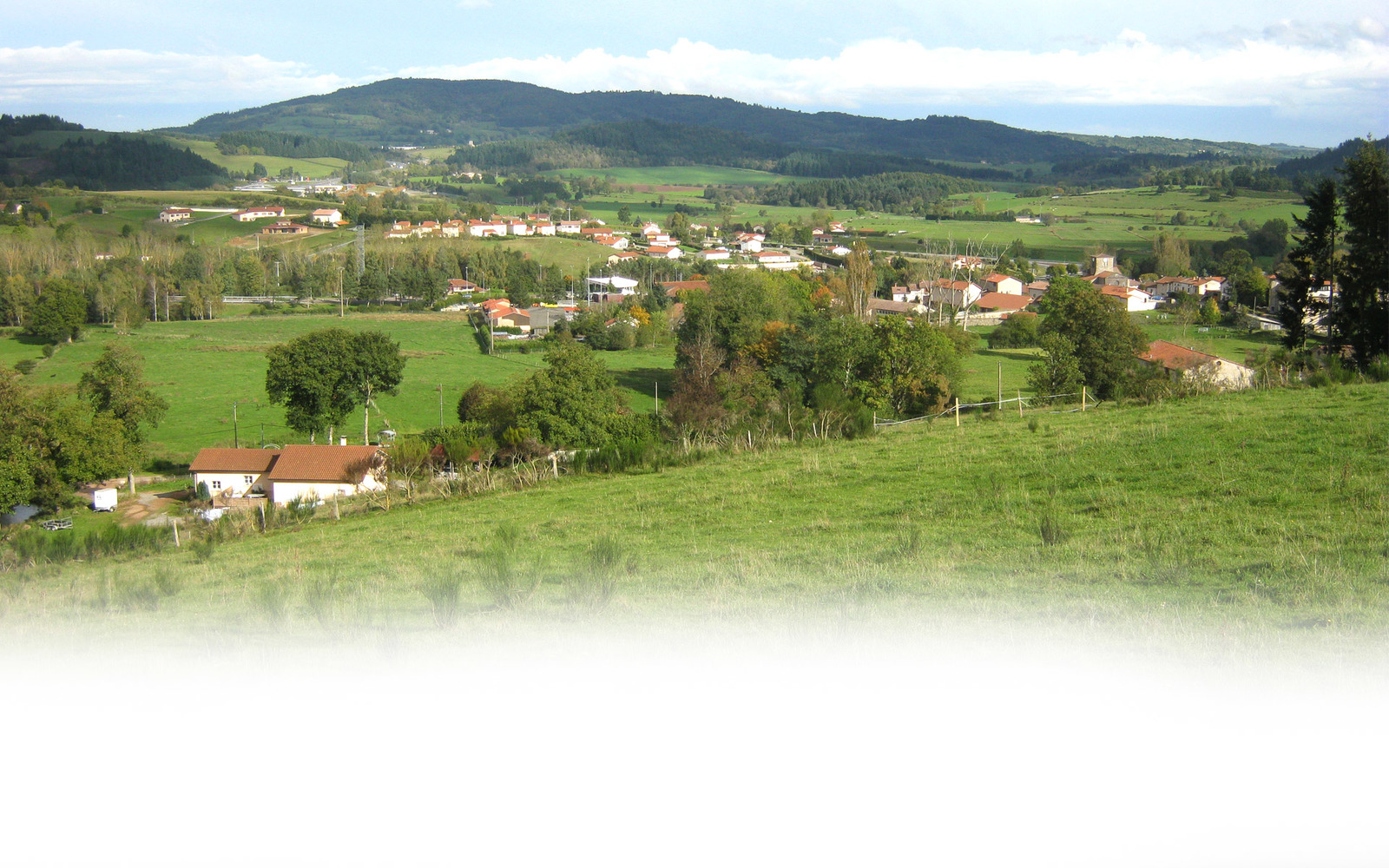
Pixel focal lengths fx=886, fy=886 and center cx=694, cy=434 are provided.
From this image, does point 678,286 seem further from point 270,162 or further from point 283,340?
point 270,162

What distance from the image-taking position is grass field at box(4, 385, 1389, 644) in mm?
5969

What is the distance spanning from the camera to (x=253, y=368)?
4956 cm

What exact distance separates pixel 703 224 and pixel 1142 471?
12601 centimetres

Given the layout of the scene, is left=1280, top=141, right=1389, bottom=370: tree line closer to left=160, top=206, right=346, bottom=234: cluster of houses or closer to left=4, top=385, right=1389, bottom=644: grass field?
left=4, top=385, right=1389, bottom=644: grass field

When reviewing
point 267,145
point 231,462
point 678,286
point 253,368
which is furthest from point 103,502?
point 267,145

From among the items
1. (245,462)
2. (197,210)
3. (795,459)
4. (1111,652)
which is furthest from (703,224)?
(1111,652)

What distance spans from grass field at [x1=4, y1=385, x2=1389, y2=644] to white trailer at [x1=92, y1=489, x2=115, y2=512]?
1740 centimetres

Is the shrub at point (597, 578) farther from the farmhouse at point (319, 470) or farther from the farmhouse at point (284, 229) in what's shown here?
the farmhouse at point (284, 229)

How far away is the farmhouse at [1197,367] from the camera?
17016 mm

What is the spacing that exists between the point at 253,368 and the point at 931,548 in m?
49.7

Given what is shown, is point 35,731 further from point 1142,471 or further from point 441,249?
point 441,249

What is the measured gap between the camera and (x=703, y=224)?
131750 mm

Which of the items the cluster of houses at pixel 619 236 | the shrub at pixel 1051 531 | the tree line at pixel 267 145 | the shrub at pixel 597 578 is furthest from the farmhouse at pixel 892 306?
the tree line at pixel 267 145

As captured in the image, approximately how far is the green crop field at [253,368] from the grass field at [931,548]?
26.0 m
